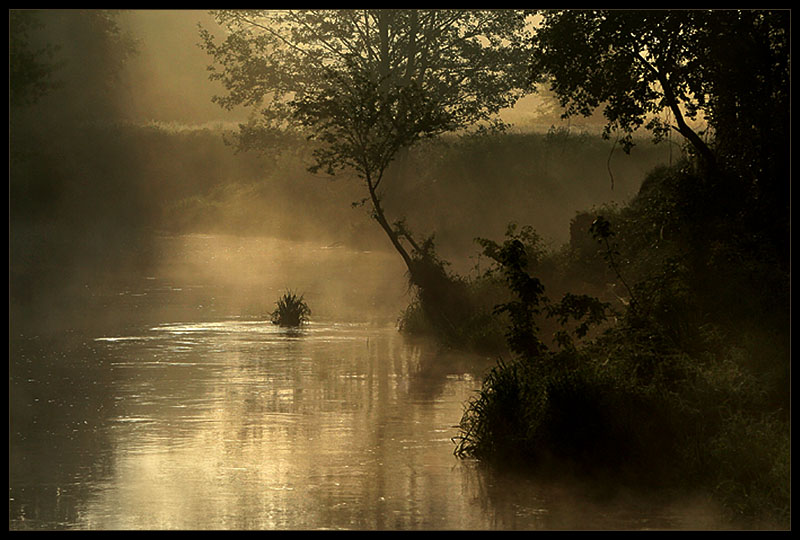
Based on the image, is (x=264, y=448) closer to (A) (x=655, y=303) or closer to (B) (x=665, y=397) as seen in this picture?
(B) (x=665, y=397)

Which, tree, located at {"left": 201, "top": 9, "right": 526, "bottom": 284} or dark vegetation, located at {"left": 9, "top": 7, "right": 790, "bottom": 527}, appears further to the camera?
tree, located at {"left": 201, "top": 9, "right": 526, "bottom": 284}

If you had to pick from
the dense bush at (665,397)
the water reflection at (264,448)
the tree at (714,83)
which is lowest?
the water reflection at (264,448)

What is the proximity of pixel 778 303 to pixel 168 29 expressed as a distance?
89131 mm

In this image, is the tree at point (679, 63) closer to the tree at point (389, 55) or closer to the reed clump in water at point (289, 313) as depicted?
the reed clump in water at point (289, 313)

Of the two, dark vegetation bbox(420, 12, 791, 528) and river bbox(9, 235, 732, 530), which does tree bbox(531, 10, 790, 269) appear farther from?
river bbox(9, 235, 732, 530)

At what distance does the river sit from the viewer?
1334cm

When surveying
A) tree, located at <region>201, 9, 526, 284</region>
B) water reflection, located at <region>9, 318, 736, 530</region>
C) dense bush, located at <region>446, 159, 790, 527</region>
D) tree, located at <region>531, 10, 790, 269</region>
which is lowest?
water reflection, located at <region>9, 318, 736, 530</region>

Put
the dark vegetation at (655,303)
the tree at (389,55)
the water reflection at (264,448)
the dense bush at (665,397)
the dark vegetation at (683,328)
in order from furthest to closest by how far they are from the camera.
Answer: the tree at (389,55)
the dark vegetation at (655,303)
the dark vegetation at (683,328)
the dense bush at (665,397)
the water reflection at (264,448)

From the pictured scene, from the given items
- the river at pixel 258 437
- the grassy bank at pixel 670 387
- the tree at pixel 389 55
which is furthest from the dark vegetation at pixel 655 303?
the tree at pixel 389 55

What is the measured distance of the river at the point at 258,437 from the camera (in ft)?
43.8

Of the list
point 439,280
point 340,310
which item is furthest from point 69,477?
point 340,310

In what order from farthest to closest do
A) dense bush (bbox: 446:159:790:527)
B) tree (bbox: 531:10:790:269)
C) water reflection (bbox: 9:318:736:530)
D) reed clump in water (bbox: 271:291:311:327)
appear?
reed clump in water (bbox: 271:291:311:327) < tree (bbox: 531:10:790:269) < dense bush (bbox: 446:159:790:527) < water reflection (bbox: 9:318:736:530)

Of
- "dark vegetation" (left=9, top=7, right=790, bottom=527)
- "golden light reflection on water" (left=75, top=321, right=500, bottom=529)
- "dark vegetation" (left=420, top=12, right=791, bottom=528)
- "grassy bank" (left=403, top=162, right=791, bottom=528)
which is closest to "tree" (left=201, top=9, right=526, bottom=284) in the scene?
"dark vegetation" (left=9, top=7, right=790, bottom=527)

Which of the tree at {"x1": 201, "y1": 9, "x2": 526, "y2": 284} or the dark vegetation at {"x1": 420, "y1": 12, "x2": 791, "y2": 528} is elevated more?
the tree at {"x1": 201, "y1": 9, "x2": 526, "y2": 284}
